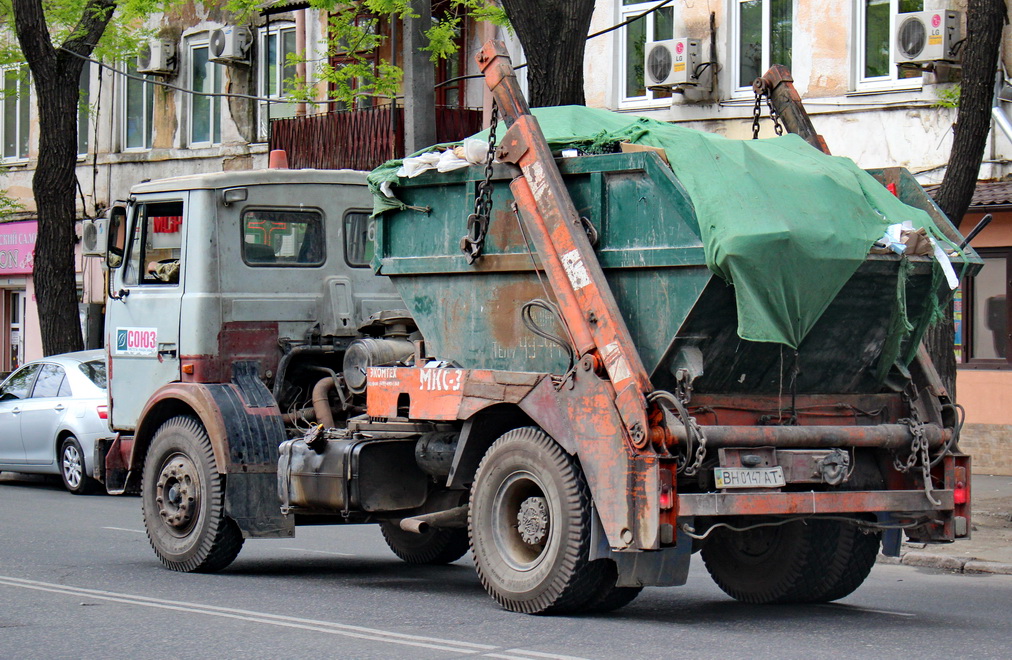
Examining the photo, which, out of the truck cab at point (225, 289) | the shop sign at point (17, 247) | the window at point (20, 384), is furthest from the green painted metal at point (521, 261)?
the shop sign at point (17, 247)

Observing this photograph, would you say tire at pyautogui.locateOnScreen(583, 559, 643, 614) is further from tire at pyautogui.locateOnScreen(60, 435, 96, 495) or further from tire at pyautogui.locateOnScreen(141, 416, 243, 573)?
tire at pyautogui.locateOnScreen(60, 435, 96, 495)

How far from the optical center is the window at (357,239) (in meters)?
11.2

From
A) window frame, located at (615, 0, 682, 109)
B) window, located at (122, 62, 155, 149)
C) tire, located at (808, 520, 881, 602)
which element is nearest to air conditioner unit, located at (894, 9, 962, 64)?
window frame, located at (615, 0, 682, 109)

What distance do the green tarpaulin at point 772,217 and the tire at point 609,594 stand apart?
1.42m

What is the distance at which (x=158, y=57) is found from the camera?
28.2 meters

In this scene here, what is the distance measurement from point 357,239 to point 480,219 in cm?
272

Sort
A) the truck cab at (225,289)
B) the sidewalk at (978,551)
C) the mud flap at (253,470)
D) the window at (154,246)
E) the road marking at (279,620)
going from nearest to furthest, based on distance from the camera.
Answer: the road marking at (279,620) < the mud flap at (253,470) < the truck cab at (225,289) < the window at (154,246) < the sidewalk at (978,551)

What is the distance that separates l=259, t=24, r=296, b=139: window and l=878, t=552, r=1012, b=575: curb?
1711 cm

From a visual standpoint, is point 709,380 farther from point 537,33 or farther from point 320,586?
point 537,33

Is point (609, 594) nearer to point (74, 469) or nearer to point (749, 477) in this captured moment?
point (749, 477)

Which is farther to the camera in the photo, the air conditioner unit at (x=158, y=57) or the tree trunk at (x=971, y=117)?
the air conditioner unit at (x=158, y=57)

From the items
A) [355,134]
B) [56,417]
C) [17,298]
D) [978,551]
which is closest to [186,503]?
[978,551]

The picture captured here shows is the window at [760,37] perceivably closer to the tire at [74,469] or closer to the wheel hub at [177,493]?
the tire at [74,469]

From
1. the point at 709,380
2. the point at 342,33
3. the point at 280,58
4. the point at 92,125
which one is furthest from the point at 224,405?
the point at 92,125
